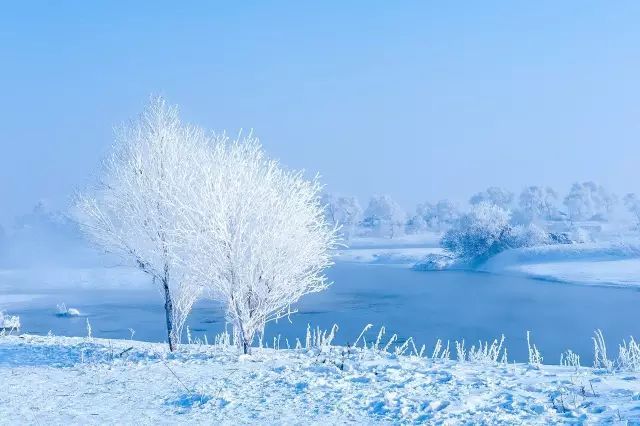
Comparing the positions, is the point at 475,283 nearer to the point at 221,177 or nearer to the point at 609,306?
the point at 609,306

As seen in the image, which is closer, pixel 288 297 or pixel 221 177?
pixel 221 177

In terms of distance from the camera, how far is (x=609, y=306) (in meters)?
40.3

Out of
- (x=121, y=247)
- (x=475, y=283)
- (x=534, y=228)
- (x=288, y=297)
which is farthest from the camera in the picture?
(x=534, y=228)

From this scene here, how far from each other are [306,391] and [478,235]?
64.4m

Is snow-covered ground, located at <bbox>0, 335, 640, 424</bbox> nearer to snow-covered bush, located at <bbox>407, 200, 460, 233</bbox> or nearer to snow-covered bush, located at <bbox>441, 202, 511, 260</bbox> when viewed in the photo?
snow-covered bush, located at <bbox>441, 202, 511, 260</bbox>

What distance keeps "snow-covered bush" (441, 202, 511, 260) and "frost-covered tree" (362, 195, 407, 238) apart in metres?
Answer: 45.3

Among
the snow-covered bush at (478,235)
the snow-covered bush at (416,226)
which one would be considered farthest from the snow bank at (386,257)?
the snow-covered bush at (416,226)

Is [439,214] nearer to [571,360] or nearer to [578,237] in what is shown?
[578,237]

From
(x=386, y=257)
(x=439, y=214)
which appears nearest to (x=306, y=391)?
(x=386, y=257)

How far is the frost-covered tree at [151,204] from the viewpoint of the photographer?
16625 millimetres

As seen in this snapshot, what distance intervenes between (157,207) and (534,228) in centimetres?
6534

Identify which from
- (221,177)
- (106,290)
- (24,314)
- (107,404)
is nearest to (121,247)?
(221,177)

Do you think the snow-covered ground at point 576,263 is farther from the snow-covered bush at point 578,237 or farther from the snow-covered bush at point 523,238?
the snow-covered bush at point 578,237

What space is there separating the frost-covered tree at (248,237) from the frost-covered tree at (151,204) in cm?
117
